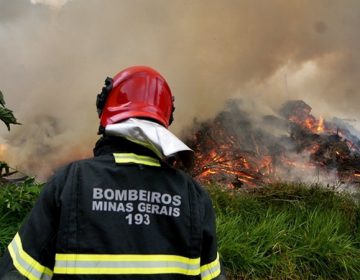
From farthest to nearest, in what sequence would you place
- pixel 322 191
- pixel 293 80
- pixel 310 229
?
pixel 293 80 < pixel 322 191 < pixel 310 229

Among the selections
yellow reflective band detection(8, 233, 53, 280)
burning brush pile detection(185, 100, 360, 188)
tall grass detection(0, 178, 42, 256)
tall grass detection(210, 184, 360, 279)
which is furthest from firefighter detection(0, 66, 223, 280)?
burning brush pile detection(185, 100, 360, 188)

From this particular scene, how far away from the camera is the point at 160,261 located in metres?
1.57

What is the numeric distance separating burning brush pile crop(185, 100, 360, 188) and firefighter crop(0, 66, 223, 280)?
5094mm

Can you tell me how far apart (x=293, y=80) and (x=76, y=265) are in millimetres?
9437

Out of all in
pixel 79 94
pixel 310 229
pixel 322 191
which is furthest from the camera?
pixel 79 94

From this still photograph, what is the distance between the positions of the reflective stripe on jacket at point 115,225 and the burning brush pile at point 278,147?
16.9 ft

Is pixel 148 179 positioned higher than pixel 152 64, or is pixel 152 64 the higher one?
pixel 152 64

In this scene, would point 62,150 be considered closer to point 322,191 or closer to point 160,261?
point 322,191

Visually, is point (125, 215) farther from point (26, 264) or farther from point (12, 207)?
point (12, 207)

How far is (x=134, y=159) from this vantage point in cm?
162

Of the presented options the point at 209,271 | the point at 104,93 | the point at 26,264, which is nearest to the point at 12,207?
the point at 104,93

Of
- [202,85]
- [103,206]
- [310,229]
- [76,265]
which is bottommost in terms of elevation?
[310,229]

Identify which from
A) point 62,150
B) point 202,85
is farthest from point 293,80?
point 62,150

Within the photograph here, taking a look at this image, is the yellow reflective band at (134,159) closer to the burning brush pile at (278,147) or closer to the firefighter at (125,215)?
the firefighter at (125,215)
